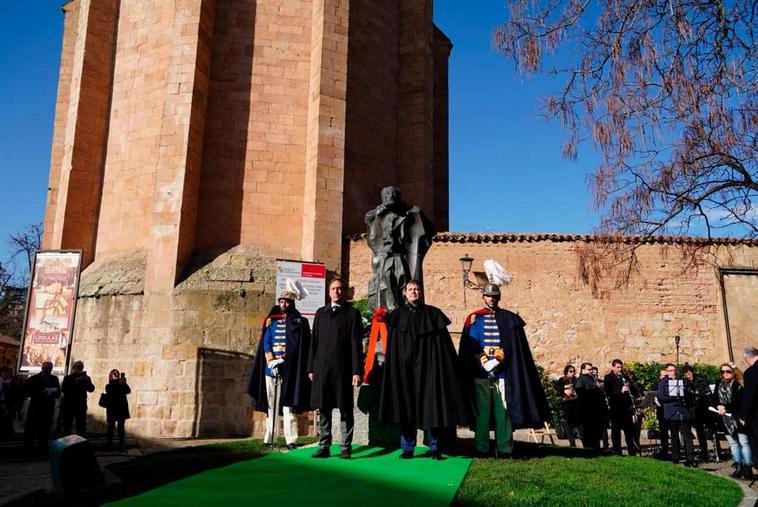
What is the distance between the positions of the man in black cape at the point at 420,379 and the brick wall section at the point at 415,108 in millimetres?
12222

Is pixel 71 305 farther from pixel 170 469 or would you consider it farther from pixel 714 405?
pixel 714 405

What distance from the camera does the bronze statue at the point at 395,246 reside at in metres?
7.72

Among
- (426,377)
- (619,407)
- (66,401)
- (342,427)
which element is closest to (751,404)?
(619,407)

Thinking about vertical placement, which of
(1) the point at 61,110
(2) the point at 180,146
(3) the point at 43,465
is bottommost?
(3) the point at 43,465

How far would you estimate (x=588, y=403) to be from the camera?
10258mm

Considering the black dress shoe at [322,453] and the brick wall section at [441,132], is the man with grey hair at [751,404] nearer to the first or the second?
the black dress shoe at [322,453]

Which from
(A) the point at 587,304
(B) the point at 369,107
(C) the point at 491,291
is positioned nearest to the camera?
(C) the point at 491,291

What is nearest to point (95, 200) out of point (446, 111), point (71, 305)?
point (71, 305)

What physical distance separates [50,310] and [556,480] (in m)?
10.3

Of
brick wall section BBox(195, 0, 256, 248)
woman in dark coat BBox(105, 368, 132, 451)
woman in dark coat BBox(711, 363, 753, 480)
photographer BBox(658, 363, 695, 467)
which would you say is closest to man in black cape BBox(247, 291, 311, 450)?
woman in dark coat BBox(105, 368, 132, 451)

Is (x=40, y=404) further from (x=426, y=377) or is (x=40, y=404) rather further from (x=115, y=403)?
(x=426, y=377)

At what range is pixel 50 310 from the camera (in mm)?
12133

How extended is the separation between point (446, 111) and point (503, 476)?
61.9 ft

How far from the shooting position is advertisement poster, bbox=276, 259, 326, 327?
44.5 ft
